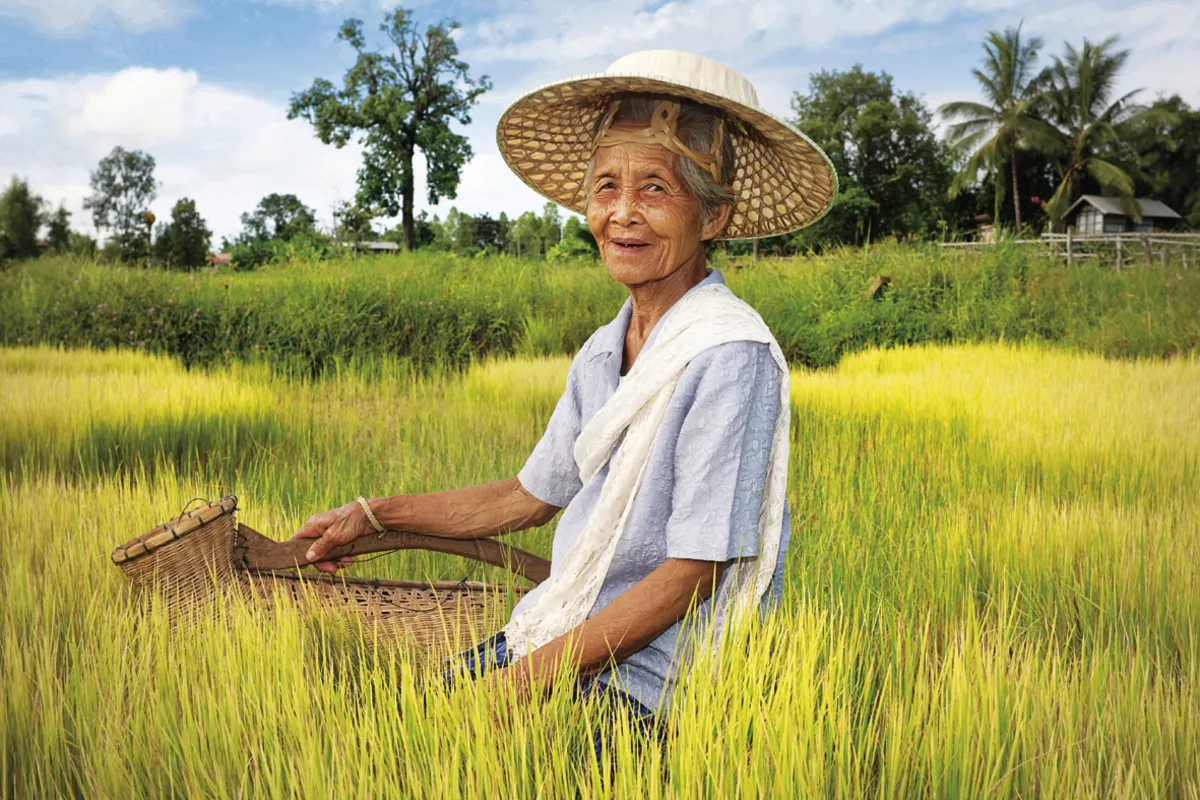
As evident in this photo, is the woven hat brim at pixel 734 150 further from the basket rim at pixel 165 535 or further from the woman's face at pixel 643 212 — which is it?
the basket rim at pixel 165 535

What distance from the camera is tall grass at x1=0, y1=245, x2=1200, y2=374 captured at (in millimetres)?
8008

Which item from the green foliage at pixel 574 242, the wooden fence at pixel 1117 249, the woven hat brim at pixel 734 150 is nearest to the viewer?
the woven hat brim at pixel 734 150

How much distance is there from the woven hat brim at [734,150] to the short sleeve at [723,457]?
450 mm

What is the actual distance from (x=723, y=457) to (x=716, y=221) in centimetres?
51

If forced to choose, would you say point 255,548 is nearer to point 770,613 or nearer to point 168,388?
point 770,613

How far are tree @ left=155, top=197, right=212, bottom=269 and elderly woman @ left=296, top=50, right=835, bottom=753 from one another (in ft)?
97.4

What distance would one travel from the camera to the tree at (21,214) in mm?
27781

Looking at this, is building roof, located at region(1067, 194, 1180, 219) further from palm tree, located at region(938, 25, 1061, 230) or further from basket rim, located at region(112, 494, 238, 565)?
basket rim, located at region(112, 494, 238, 565)

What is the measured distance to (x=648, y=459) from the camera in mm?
1448

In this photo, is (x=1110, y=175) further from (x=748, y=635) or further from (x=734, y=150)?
(x=748, y=635)

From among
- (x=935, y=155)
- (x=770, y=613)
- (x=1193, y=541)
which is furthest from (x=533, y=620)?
(x=935, y=155)

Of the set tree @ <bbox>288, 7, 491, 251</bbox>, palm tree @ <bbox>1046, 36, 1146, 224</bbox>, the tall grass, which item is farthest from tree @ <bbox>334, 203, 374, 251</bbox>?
palm tree @ <bbox>1046, 36, 1146, 224</bbox>

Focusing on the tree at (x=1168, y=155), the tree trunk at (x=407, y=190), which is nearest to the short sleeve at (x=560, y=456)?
the tree trunk at (x=407, y=190)

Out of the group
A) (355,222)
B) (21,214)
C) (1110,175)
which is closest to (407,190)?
(355,222)
